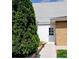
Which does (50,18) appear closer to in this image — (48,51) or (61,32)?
(61,32)

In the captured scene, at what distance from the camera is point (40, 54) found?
200 cm

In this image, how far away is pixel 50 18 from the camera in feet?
6.66

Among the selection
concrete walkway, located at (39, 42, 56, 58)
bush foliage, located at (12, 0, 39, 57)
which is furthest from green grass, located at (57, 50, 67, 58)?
bush foliage, located at (12, 0, 39, 57)

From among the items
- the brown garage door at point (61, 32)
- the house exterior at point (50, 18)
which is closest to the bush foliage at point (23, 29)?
the house exterior at point (50, 18)

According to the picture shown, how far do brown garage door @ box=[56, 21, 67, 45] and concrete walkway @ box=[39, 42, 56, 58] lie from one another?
0.08 m

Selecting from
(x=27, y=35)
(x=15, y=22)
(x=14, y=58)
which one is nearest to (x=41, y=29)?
(x=27, y=35)

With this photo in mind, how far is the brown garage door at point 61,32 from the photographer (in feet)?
6.31

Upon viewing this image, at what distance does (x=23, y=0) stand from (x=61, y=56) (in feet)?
2.50

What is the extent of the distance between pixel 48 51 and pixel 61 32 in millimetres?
278

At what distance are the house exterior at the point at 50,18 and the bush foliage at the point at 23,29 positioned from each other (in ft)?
0.23

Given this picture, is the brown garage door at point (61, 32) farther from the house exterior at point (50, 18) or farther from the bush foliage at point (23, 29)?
the bush foliage at point (23, 29)

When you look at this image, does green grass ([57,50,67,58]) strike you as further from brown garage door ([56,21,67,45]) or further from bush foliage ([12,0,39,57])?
bush foliage ([12,0,39,57])

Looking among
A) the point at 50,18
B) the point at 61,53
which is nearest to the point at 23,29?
the point at 50,18
